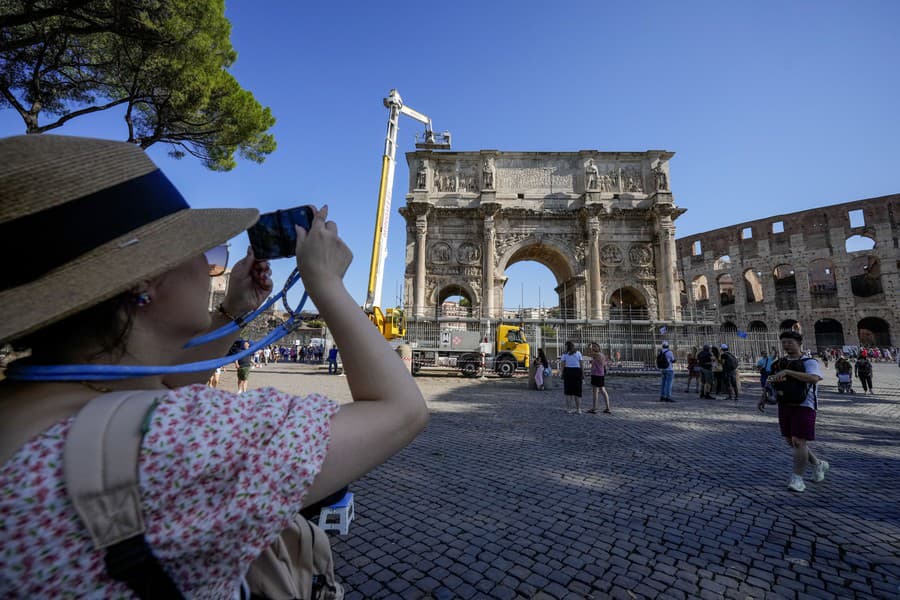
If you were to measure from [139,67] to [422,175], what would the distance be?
15350mm

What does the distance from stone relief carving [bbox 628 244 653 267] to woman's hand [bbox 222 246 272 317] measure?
81.8ft

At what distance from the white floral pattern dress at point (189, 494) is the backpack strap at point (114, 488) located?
0.01m

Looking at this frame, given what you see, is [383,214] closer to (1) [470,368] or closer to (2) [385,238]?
(2) [385,238]

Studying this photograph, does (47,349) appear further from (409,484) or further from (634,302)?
(634,302)

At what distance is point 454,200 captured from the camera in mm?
23547

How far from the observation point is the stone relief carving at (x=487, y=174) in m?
23.3

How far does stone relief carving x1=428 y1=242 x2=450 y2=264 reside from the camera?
912 inches

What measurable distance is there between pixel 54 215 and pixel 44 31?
40.7 feet

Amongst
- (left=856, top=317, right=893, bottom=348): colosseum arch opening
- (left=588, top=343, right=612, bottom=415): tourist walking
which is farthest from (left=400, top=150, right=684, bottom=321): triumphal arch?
(left=856, top=317, right=893, bottom=348): colosseum arch opening

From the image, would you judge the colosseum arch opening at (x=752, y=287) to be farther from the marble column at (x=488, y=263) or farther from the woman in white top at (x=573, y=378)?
the woman in white top at (x=573, y=378)

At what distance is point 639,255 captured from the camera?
23359mm

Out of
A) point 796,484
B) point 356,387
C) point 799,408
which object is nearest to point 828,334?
point 799,408

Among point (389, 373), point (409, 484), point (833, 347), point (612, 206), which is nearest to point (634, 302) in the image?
point (612, 206)

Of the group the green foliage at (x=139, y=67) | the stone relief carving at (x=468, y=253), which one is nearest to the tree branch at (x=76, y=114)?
the green foliage at (x=139, y=67)
